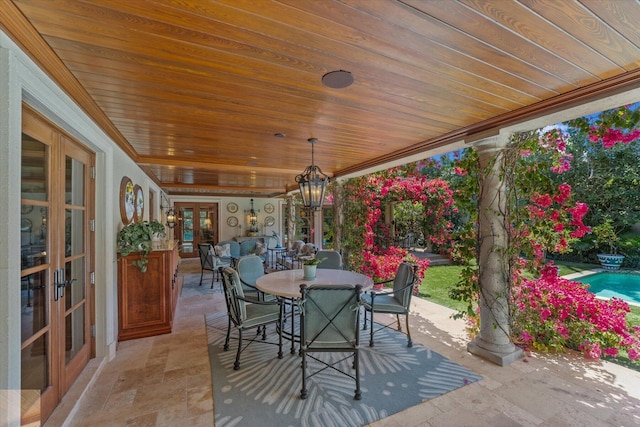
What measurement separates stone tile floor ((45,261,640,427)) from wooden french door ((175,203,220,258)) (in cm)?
705

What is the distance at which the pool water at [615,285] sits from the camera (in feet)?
19.6

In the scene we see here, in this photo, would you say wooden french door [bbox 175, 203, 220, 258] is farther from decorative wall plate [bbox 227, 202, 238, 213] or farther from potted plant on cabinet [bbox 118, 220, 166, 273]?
potted plant on cabinet [bbox 118, 220, 166, 273]

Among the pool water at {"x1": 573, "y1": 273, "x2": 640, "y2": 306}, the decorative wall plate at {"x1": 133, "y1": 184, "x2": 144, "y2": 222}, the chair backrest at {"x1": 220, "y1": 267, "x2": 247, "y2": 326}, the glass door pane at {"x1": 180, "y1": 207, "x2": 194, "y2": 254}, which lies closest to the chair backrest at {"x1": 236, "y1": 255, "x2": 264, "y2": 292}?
the chair backrest at {"x1": 220, "y1": 267, "x2": 247, "y2": 326}

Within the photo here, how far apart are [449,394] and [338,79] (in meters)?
2.50

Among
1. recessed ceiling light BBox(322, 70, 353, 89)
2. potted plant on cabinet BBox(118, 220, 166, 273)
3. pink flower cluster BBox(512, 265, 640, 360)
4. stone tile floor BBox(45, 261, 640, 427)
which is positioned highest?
recessed ceiling light BBox(322, 70, 353, 89)

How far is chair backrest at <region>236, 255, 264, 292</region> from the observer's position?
3.58 metres

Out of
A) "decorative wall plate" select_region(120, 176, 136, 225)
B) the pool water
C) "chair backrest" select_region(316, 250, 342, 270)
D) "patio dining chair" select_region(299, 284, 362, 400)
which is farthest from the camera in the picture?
the pool water

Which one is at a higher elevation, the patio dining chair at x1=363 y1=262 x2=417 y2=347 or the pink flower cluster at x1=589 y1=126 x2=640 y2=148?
the pink flower cluster at x1=589 y1=126 x2=640 y2=148

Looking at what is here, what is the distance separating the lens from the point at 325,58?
5.03 ft

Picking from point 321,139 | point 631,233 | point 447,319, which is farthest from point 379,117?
point 631,233

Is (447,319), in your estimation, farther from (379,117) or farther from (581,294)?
(379,117)

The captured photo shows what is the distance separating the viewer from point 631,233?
8.59 meters

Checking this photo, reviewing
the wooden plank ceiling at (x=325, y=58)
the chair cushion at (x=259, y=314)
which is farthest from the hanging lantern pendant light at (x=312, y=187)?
the chair cushion at (x=259, y=314)

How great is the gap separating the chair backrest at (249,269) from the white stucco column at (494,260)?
274 cm
